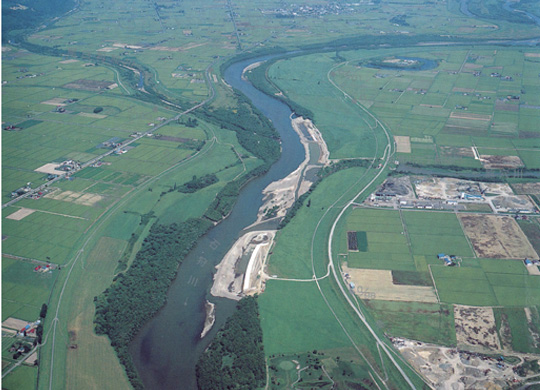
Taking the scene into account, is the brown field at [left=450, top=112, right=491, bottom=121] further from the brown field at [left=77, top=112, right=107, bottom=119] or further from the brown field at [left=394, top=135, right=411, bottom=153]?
the brown field at [left=77, top=112, right=107, bottom=119]

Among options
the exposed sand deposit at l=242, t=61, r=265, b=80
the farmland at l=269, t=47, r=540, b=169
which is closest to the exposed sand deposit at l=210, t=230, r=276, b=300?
the farmland at l=269, t=47, r=540, b=169

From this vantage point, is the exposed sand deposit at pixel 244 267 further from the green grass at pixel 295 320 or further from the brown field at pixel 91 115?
the brown field at pixel 91 115

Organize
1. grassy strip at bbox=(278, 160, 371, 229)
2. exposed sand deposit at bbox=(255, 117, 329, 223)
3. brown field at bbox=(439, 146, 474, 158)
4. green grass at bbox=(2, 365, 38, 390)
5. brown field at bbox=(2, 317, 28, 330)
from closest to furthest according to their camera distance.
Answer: green grass at bbox=(2, 365, 38, 390) < brown field at bbox=(2, 317, 28, 330) < grassy strip at bbox=(278, 160, 371, 229) < exposed sand deposit at bbox=(255, 117, 329, 223) < brown field at bbox=(439, 146, 474, 158)

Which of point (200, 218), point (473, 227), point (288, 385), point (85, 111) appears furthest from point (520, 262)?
point (85, 111)

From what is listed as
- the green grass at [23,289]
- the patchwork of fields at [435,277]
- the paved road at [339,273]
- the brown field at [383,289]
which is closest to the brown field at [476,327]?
the patchwork of fields at [435,277]

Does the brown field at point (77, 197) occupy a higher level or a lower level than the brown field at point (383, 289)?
higher

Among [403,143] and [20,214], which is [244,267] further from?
[403,143]
